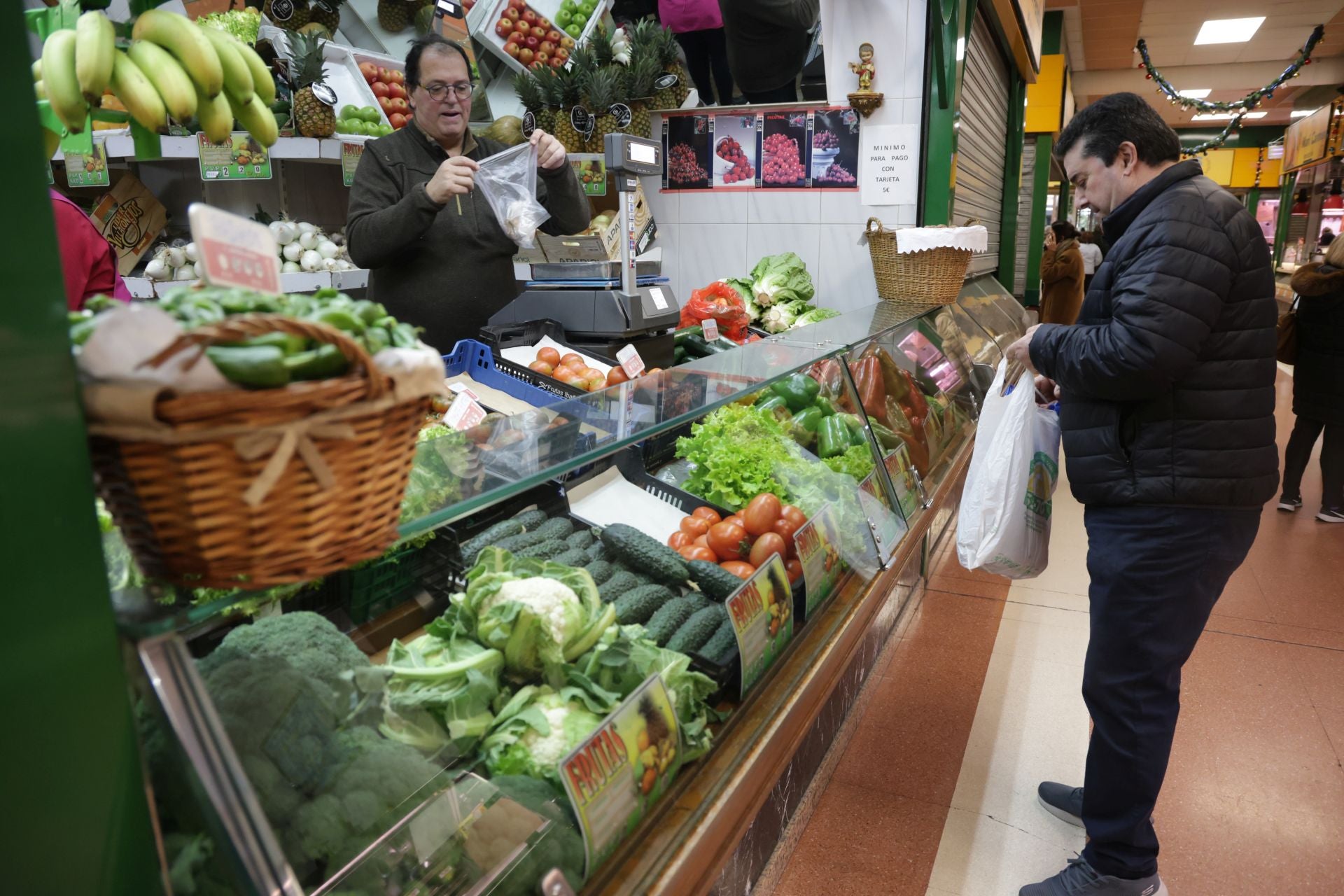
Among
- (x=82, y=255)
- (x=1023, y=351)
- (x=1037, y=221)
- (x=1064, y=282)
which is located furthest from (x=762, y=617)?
(x=1037, y=221)

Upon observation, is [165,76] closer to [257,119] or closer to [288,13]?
[257,119]

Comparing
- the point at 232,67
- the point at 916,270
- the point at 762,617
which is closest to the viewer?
the point at 232,67

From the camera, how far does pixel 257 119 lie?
1.25 metres

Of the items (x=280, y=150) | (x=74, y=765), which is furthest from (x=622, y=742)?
(x=280, y=150)

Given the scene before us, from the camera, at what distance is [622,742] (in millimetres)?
1355

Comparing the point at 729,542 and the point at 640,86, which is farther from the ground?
the point at 640,86

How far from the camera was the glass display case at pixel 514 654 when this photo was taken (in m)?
0.94

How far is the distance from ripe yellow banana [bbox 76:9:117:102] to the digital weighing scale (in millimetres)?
2173

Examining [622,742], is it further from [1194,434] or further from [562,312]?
[562,312]

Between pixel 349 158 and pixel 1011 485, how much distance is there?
3.00 m

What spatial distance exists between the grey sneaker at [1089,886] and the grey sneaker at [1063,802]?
299 mm

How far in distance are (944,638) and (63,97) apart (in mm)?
3521

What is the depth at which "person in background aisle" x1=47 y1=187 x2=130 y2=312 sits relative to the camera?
2170 millimetres

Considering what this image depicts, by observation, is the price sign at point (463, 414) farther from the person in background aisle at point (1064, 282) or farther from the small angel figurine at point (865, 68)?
the person in background aisle at point (1064, 282)
